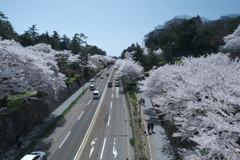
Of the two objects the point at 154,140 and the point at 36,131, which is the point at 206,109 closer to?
the point at 154,140

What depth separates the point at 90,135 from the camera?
17.4 m

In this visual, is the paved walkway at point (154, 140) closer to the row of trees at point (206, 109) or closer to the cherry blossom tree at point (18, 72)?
the row of trees at point (206, 109)

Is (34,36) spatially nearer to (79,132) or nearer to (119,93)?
(119,93)

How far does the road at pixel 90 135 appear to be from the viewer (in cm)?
1402

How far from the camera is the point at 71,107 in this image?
26.9m

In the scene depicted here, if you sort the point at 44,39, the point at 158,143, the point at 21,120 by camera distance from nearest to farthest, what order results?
the point at 158,143 → the point at 21,120 → the point at 44,39

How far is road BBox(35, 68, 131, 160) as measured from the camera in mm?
14023

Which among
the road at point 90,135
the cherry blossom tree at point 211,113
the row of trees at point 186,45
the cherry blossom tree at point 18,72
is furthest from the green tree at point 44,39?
the cherry blossom tree at point 211,113

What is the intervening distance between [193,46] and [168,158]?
56285 millimetres

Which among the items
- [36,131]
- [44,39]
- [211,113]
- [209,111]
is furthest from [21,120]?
[44,39]

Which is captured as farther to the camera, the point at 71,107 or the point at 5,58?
the point at 71,107

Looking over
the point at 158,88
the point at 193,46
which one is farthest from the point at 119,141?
the point at 193,46

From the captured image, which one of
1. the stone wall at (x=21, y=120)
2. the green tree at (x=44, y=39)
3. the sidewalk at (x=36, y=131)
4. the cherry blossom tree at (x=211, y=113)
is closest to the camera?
the cherry blossom tree at (x=211, y=113)

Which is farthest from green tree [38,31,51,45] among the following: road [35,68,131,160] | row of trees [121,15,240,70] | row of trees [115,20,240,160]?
row of trees [115,20,240,160]
